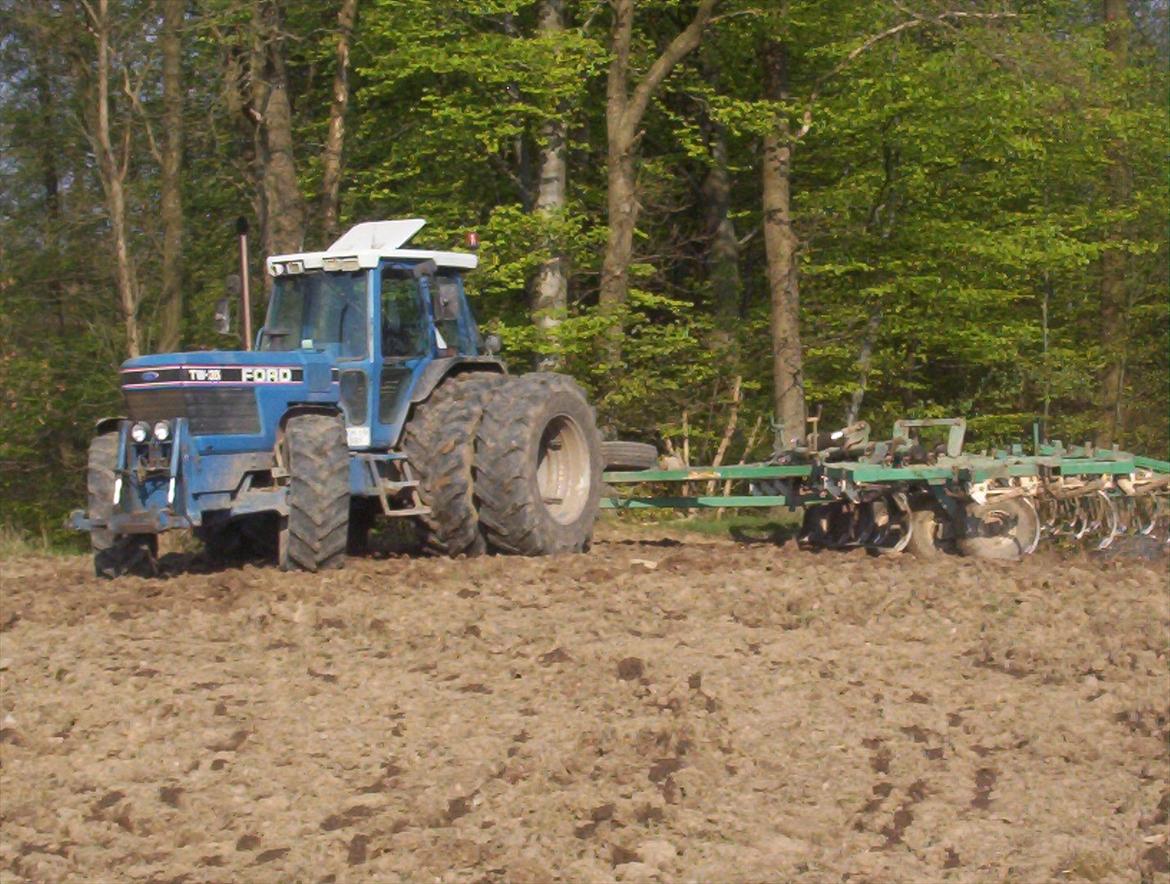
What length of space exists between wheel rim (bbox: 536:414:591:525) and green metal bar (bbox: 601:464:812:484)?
1.33 ft

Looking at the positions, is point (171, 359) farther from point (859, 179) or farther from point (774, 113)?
point (859, 179)

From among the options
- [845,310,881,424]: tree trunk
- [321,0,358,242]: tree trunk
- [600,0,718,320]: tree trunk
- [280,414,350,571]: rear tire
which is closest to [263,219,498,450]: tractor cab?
[280,414,350,571]: rear tire

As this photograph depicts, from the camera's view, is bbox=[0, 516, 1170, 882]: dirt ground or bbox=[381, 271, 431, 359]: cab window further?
bbox=[381, 271, 431, 359]: cab window

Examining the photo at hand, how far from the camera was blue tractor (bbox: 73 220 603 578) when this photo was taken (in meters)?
11.4

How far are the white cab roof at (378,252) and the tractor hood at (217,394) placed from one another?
108 cm

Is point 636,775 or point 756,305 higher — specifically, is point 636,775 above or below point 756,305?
below

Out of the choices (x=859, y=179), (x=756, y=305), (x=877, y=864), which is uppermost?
(x=859, y=179)

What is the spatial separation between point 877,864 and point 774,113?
57.1 feet

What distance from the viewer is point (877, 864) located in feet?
21.1

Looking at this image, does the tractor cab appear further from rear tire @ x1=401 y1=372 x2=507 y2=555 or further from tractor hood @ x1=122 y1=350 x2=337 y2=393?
tractor hood @ x1=122 y1=350 x2=337 y2=393

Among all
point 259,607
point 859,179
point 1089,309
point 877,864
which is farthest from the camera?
point 1089,309

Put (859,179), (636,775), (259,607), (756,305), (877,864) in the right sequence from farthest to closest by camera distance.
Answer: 1. (756,305)
2. (859,179)
3. (259,607)
4. (636,775)
5. (877,864)

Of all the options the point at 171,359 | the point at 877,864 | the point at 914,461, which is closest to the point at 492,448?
the point at 171,359

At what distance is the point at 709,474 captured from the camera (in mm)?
13562
